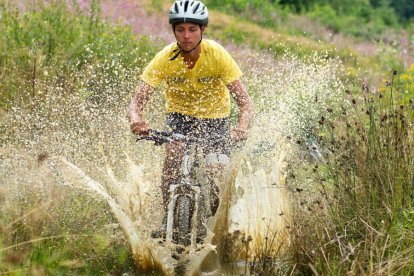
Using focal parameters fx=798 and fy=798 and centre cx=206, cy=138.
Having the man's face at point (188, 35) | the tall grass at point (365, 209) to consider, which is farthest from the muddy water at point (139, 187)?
the man's face at point (188, 35)

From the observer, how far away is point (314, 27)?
2467 centimetres

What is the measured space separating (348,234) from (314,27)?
19863 mm

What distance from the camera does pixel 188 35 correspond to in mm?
6285

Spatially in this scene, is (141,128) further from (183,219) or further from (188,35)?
(188,35)

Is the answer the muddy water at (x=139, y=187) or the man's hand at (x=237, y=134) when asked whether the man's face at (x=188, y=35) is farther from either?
the muddy water at (x=139, y=187)

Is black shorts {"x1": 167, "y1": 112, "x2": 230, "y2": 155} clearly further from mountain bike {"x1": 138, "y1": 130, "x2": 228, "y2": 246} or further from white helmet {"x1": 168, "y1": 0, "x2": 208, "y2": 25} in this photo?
white helmet {"x1": 168, "y1": 0, "x2": 208, "y2": 25}

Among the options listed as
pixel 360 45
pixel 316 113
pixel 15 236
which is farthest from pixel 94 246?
pixel 360 45

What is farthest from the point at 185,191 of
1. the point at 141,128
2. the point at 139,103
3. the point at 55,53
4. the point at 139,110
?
the point at 55,53

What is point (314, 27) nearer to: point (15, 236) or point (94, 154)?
point (94, 154)

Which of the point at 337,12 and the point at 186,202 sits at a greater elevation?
the point at 337,12

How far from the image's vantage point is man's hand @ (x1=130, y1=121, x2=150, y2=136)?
226 inches

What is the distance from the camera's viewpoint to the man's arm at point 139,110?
18.9ft

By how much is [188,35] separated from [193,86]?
463 millimetres

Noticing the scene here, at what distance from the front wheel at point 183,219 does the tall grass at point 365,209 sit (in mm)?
791
